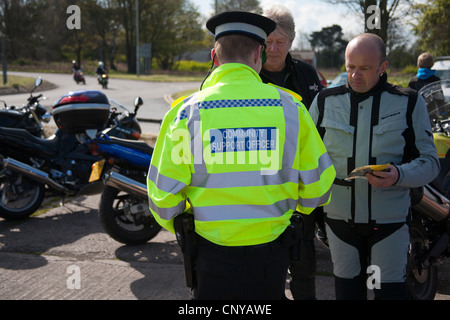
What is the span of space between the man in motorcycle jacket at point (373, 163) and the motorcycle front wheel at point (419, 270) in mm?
741

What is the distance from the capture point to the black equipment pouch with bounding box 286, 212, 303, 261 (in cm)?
210

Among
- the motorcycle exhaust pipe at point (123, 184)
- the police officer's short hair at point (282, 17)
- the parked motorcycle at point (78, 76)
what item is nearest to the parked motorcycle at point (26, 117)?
the motorcycle exhaust pipe at point (123, 184)

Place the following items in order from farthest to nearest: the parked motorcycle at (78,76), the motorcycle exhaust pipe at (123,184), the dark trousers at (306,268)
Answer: the parked motorcycle at (78,76) → the motorcycle exhaust pipe at (123,184) → the dark trousers at (306,268)

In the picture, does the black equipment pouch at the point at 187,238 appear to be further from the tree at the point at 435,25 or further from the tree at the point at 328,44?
the tree at the point at 328,44

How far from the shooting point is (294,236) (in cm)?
212

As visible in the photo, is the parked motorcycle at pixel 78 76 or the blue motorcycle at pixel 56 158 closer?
the blue motorcycle at pixel 56 158

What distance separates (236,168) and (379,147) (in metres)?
1.05

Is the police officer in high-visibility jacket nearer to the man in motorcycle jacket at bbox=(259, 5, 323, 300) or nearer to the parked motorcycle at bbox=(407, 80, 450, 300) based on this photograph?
A: the man in motorcycle jacket at bbox=(259, 5, 323, 300)

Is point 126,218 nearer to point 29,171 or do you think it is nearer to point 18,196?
point 29,171

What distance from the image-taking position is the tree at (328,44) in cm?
6150

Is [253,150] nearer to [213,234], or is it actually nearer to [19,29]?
[213,234]

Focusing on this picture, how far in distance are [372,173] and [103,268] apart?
2563 mm

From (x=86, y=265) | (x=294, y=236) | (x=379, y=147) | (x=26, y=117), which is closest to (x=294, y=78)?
(x=379, y=147)

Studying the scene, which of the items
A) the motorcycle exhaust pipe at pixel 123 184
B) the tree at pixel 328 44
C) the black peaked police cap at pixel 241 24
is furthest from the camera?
the tree at pixel 328 44
